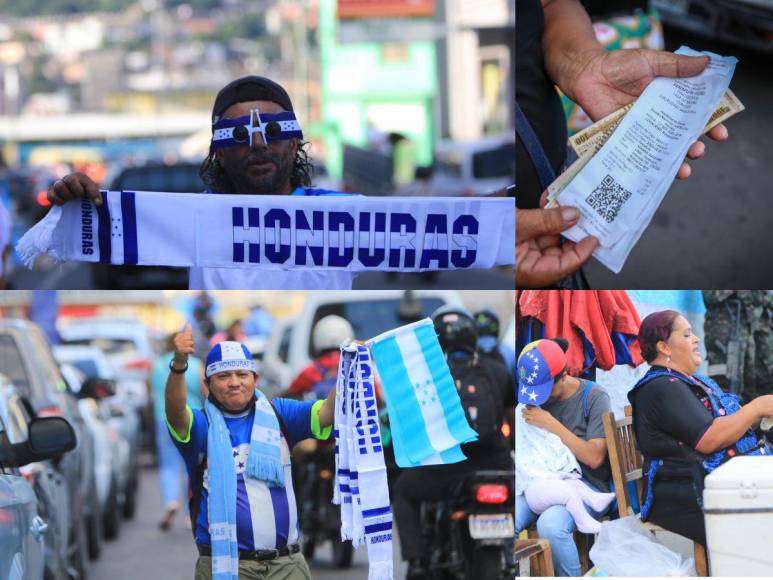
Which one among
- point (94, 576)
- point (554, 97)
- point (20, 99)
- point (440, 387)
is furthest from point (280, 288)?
point (20, 99)

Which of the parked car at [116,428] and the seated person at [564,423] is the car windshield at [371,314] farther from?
the seated person at [564,423]

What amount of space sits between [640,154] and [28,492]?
10.4ft

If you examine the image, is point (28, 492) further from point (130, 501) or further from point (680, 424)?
point (130, 501)

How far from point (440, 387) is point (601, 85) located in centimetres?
156

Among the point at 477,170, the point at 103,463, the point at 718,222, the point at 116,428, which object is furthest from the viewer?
the point at 477,170

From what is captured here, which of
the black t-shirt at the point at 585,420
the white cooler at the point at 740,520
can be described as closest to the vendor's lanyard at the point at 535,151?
the black t-shirt at the point at 585,420

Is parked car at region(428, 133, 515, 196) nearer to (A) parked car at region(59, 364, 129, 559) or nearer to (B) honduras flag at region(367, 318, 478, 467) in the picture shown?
(A) parked car at region(59, 364, 129, 559)

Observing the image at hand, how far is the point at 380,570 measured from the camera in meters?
7.08

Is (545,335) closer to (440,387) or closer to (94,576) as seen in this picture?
(440,387)

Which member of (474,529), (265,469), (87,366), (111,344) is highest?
(111,344)

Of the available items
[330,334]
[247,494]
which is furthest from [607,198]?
[330,334]

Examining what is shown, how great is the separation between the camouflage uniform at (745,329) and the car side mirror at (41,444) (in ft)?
9.76


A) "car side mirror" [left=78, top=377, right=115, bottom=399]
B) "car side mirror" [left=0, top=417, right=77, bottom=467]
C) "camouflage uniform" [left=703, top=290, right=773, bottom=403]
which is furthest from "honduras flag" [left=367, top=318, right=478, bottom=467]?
"car side mirror" [left=78, top=377, right=115, bottom=399]

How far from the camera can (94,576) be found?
12266mm
